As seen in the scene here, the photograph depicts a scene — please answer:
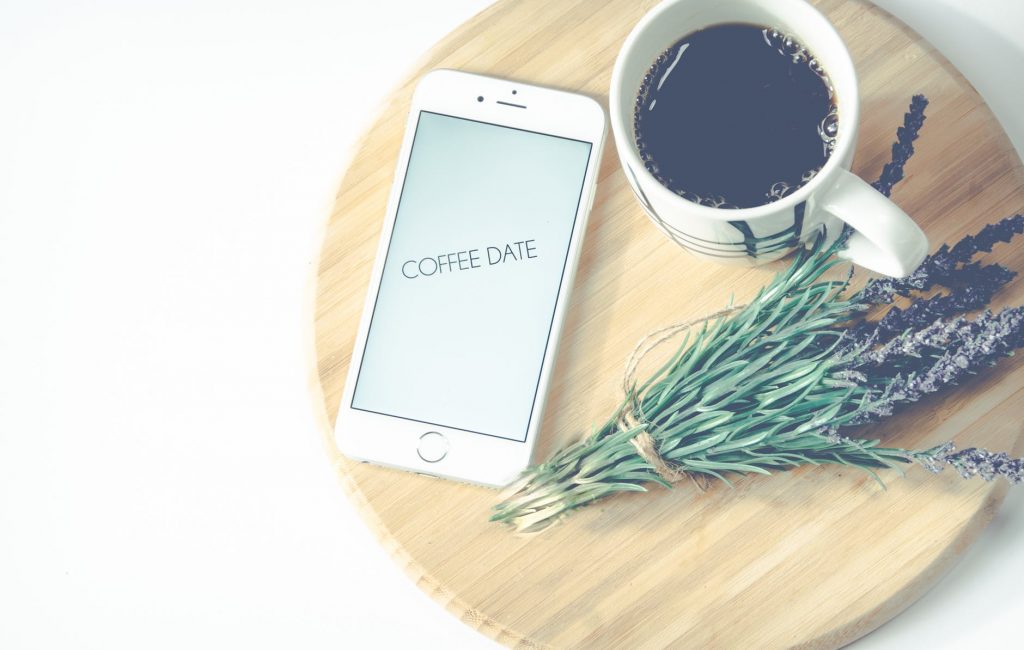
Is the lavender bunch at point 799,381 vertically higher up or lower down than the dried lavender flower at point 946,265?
lower down

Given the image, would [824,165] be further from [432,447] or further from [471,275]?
[432,447]

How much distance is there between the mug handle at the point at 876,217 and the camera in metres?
0.73

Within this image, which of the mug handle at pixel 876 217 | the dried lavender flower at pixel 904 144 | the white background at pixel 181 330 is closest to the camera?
the mug handle at pixel 876 217

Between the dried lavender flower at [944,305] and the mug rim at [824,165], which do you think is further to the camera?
the dried lavender flower at [944,305]

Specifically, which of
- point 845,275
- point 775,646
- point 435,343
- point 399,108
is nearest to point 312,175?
point 399,108

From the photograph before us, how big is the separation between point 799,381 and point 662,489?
0.19m

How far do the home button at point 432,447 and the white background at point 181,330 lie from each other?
0.27 meters

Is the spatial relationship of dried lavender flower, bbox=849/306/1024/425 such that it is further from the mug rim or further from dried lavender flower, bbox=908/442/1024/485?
the mug rim

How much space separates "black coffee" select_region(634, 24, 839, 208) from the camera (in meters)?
0.83

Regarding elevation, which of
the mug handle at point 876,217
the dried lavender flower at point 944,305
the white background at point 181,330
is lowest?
the white background at point 181,330

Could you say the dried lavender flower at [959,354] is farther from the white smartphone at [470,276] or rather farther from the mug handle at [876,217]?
the white smartphone at [470,276]

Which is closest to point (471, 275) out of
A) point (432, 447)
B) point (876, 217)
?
point (432, 447)

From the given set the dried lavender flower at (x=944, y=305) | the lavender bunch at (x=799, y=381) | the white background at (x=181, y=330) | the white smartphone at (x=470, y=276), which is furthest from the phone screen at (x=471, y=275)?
the dried lavender flower at (x=944, y=305)

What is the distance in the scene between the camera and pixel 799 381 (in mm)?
871
